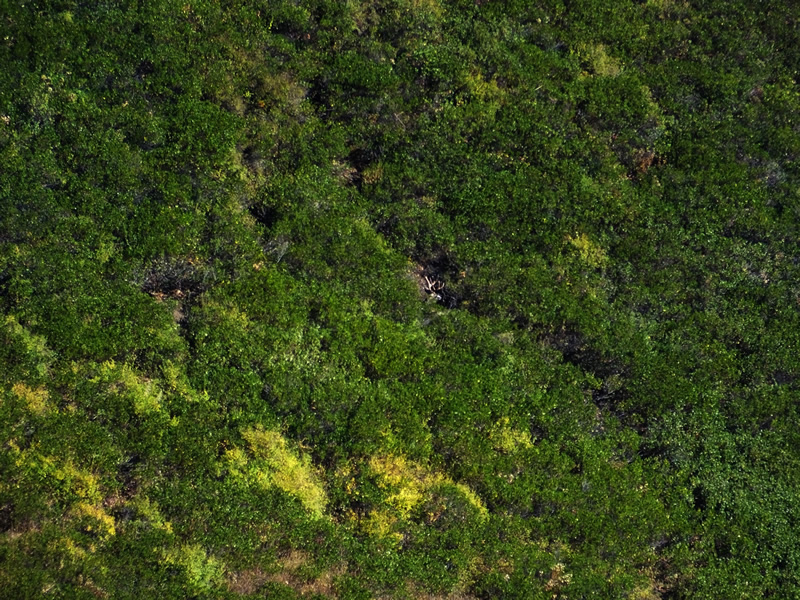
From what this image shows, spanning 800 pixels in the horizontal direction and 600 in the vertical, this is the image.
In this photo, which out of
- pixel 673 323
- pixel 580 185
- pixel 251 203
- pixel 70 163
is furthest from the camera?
pixel 580 185

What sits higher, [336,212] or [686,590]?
[336,212]

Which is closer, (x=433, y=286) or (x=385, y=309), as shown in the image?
(x=385, y=309)

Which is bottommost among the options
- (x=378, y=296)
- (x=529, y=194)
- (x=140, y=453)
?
(x=140, y=453)

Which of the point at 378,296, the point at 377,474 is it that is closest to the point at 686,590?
the point at 377,474

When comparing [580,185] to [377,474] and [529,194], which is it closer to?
[529,194]

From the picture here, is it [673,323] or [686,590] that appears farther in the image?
[673,323]

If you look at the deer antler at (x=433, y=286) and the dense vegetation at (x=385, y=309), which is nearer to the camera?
the dense vegetation at (x=385, y=309)

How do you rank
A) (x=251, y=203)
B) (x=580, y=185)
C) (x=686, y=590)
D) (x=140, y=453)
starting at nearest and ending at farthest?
(x=140, y=453), (x=686, y=590), (x=251, y=203), (x=580, y=185)

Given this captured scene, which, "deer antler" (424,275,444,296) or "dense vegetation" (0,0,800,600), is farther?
"deer antler" (424,275,444,296)
